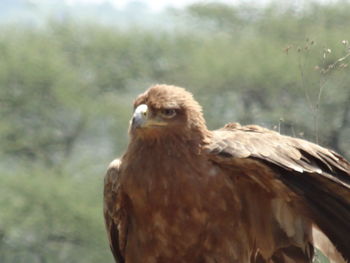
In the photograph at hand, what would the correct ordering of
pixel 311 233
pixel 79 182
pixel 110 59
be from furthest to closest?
pixel 110 59
pixel 79 182
pixel 311 233

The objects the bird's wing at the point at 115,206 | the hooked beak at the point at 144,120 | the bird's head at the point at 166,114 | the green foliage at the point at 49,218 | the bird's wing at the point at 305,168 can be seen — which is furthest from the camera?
the green foliage at the point at 49,218

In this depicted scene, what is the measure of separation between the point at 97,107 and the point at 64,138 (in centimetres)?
111

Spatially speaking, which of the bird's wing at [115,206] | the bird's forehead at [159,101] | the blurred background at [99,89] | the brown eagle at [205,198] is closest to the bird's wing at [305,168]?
the brown eagle at [205,198]

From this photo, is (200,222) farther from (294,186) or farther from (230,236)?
(294,186)

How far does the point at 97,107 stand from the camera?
28.9 meters

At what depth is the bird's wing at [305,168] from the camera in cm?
675

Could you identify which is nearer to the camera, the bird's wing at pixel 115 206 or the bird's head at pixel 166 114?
the bird's head at pixel 166 114

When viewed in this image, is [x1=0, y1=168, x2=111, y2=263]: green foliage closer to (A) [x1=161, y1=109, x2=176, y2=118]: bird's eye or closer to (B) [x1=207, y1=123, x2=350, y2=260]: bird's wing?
(A) [x1=161, y1=109, x2=176, y2=118]: bird's eye

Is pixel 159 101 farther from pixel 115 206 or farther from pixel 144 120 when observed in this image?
pixel 115 206

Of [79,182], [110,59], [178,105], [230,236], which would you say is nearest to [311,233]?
[230,236]

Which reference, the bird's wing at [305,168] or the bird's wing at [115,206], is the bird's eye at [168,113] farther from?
the bird's wing at [115,206]

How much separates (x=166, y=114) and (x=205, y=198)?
56 centimetres

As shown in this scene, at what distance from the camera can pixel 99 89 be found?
98.5 ft

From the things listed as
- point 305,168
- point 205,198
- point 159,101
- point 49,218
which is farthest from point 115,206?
point 49,218
